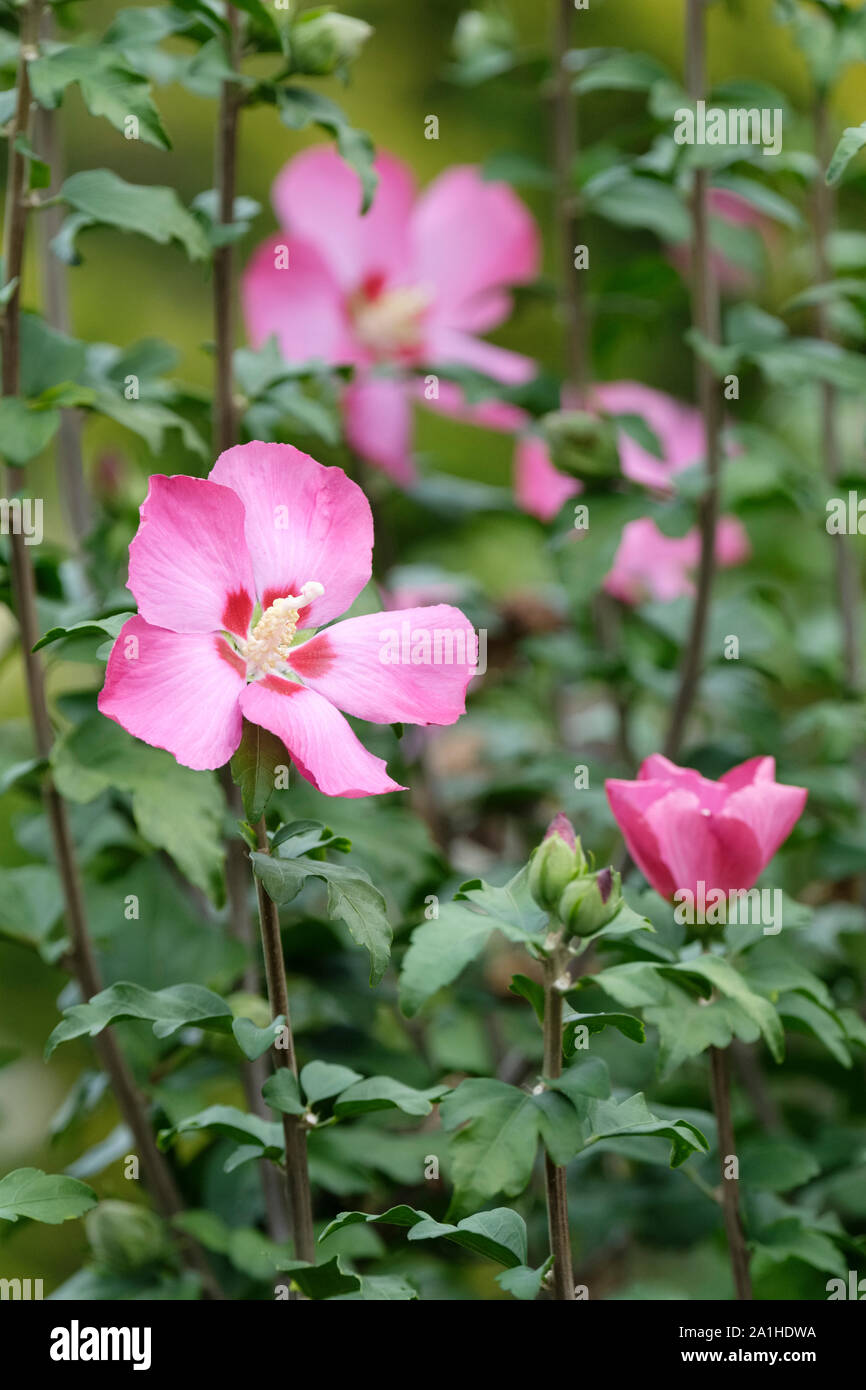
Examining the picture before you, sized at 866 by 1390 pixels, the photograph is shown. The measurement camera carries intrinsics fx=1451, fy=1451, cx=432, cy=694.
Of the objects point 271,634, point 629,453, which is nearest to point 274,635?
point 271,634

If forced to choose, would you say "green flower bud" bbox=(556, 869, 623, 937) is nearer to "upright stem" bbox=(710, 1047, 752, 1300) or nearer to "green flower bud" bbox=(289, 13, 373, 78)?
"upright stem" bbox=(710, 1047, 752, 1300)

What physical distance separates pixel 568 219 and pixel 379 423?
16 centimetres

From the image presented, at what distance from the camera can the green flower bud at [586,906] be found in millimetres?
410

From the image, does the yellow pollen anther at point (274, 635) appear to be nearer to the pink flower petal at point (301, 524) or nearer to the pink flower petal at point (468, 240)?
the pink flower petal at point (301, 524)

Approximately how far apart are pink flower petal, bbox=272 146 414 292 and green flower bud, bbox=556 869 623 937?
21.7 inches

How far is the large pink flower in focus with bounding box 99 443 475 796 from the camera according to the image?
40 centimetres

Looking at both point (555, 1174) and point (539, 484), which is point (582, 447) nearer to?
point (539, 484)

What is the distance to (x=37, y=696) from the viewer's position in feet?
1.89

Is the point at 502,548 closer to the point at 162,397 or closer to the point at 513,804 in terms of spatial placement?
the point at 513,804

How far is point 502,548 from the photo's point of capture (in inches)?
50.2

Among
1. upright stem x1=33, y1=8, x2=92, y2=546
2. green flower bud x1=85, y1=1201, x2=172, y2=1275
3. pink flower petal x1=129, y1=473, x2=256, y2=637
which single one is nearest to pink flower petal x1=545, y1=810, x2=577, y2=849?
pink flower petal x1=129, y1=473, x2=256, y2=637

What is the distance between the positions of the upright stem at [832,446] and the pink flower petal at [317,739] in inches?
18.5

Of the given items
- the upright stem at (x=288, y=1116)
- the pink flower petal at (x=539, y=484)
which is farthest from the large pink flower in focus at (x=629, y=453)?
the upright stem at (x=288, y=1116)
